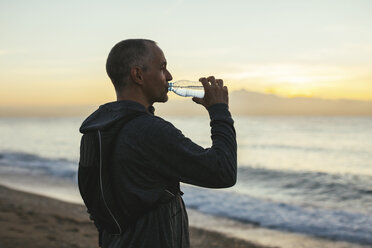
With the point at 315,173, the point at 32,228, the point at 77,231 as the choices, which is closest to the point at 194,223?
the point at 77,231

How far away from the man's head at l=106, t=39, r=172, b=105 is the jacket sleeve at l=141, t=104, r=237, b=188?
26 centimetres

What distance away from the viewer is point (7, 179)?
59.0 feet

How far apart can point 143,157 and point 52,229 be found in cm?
839

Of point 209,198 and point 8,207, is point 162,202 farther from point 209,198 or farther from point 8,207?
point 209,198

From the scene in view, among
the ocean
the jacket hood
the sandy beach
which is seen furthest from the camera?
the ocean

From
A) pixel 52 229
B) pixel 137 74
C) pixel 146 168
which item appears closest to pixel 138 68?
pixel 137 74

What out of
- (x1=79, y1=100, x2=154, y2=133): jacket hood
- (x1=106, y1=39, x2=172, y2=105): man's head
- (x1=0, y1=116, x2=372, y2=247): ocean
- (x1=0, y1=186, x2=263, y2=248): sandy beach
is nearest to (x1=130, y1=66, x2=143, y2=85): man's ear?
(x1=106, y1=39, x2=172, y2=105): man's head

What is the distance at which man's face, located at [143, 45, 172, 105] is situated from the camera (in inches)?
71.6

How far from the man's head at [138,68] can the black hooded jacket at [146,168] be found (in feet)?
0.34

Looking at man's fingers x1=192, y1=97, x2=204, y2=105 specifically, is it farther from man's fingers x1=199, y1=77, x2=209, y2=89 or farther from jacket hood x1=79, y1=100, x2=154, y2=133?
jacket hood x1=79, y1=100, x2=154, y2=133

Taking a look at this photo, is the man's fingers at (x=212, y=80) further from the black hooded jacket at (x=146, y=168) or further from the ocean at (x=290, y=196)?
the ocean at (x=290, y=196)

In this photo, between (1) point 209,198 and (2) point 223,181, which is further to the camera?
(1) point 209,198

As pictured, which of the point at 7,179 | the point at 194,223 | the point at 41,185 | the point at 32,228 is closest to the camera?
the point at 32,228

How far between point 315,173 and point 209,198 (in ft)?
38.6
